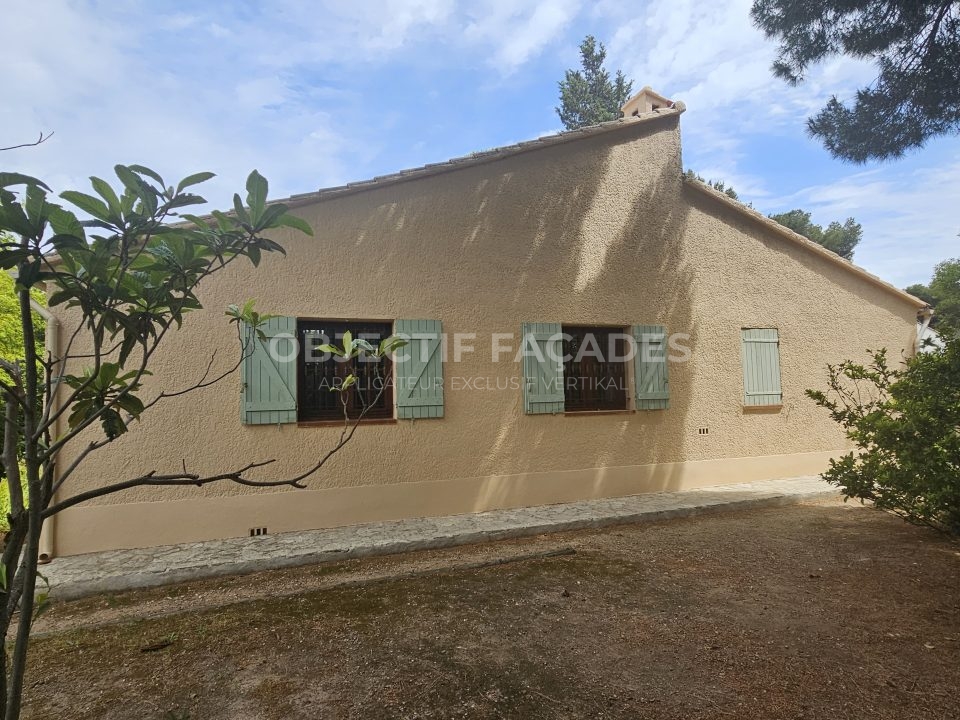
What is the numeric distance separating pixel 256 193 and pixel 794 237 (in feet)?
30.2

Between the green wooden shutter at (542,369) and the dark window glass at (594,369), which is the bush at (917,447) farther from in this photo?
the green wooden shutter at (542,369)

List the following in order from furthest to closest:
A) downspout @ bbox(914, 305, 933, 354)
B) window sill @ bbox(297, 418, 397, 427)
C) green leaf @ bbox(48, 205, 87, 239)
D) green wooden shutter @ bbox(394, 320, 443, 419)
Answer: downspout @ bbox(914, 305, 933, 354) < green wooden shutter @ bbox(394, 320, 443, 419) < window sill @ bbox(297, 418, 397, 427) < green leaf @ bbox(48, 205, 87, 239)

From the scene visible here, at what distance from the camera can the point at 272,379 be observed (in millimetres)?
5543

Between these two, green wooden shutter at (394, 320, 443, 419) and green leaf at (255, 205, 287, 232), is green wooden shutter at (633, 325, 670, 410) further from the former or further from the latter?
green leaf at (255, 205, 287, 232)

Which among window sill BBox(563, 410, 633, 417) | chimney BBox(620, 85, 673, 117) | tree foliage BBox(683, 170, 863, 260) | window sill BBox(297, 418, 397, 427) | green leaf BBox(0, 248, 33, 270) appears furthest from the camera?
tree foliage BBox(683, 170, 863, 260)

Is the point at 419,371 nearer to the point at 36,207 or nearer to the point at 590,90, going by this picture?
the point at 36,207

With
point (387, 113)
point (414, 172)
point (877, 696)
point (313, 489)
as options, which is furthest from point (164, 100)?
point (877, 696)

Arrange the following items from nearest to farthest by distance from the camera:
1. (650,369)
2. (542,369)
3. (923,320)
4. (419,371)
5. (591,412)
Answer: (419,371)
(542,369)
(591,412)
(650,369)
(923,320)

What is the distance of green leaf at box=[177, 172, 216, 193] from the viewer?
149 cm

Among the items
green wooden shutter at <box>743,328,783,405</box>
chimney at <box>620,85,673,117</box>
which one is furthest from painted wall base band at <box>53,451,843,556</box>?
chimney at <box>620,85,673,117</box>

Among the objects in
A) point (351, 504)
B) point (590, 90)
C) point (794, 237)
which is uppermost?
point (590, 90)

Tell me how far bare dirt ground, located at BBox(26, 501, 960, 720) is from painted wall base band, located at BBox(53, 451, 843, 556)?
96 centimetres

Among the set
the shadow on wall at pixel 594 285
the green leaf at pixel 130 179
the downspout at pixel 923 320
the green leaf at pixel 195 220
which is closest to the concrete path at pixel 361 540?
the shadow on wall at pixel 594 285

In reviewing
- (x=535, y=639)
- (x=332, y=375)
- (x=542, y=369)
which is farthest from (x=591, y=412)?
(x=535, y=639)
